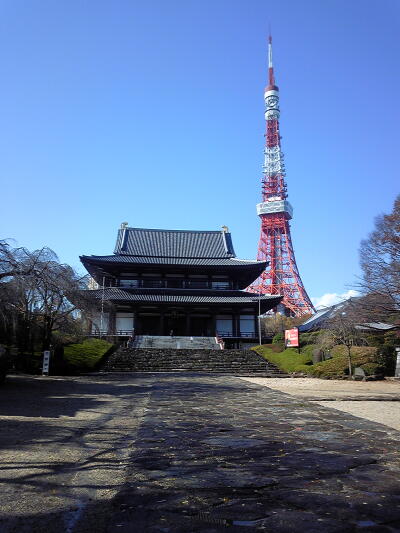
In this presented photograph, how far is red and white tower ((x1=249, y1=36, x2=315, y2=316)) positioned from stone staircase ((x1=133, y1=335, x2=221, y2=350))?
1150 inches

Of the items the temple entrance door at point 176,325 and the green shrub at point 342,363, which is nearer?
the green shrub at point 342,363

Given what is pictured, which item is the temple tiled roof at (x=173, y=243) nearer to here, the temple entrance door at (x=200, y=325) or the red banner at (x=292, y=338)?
the temple entrance door at (x=200, y=325)

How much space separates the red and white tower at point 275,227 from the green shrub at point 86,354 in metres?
38.2

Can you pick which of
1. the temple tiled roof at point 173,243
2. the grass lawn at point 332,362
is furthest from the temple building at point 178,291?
the grass lawn at point 332,362

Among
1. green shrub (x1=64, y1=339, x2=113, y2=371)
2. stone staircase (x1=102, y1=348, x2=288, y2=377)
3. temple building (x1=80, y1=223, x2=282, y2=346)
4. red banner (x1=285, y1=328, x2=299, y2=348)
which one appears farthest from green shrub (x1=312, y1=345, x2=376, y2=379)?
temple building (x1=80, y1=223, x2=282, y2=346)

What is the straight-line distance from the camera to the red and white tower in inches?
2731

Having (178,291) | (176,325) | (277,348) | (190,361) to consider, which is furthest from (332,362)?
(176,325)

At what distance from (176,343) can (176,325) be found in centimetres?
750

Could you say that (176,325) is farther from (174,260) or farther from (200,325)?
(174,260)

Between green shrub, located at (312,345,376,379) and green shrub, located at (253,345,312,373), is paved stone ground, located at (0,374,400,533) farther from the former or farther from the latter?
green shrub, located at (253,345,312,373)

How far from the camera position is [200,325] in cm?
4381

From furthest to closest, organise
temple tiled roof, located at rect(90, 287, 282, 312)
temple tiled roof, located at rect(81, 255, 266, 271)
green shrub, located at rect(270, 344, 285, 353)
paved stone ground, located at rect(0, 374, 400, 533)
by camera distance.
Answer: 1. temple tiled roof, located at rect(81, 255, 266, 271)
2. temple tiled roof, located at rect(90, 287, 282, 312)
3. green shrub, located at rect(270, 344, 285, 353)
4. paved stone ground, located at rect(0, 374, 400, 533)

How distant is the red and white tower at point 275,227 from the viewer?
6938 centimetres

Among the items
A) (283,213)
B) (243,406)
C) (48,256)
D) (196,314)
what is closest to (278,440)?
(243,406)
